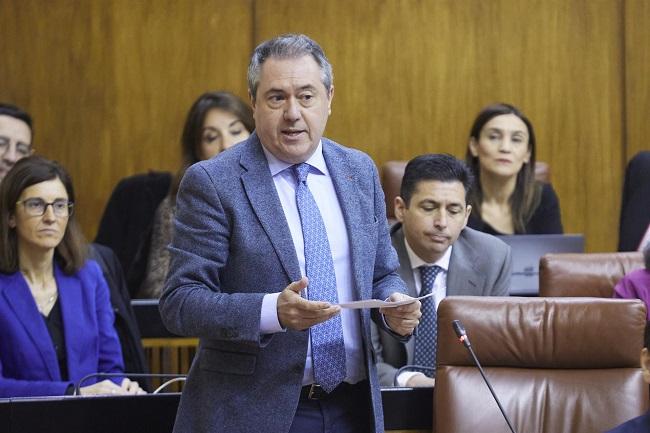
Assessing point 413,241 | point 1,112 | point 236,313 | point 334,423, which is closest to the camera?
point 236,313

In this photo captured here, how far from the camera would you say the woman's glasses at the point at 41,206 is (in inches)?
124

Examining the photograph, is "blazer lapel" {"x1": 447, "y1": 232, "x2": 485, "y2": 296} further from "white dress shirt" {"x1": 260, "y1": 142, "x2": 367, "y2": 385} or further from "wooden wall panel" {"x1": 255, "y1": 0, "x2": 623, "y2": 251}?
"wooden wall panel" {"x1": 255, "y1": 0, "x2": 623, "y2": 251}

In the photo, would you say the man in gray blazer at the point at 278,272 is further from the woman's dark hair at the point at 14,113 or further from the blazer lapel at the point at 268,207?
the woman's dark hair at the point at 14,113

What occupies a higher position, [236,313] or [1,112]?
[1,112]

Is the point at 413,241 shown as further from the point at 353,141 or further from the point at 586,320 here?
the point at 353,141

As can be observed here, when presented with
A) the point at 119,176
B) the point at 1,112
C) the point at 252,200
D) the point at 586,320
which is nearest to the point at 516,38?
the point at 119,176

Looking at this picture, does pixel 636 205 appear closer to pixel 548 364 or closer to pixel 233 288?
pixel 548 364

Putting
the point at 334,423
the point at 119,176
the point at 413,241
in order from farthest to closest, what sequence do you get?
1. the point at 119,176
2. the point at 413,241
3. the point at 334,423

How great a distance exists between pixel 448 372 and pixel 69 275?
48.2 inches

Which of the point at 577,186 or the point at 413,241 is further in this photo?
the point at 577,186

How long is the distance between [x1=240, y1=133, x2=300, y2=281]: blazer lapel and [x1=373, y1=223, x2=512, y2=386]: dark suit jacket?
117 cm

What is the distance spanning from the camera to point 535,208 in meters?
3.95

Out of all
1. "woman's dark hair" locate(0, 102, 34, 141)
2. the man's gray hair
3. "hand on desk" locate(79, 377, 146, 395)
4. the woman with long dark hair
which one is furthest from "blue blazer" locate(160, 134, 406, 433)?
"woman's dark hair" locate(0, 102, 34, 141)

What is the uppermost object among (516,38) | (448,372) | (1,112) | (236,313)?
(516,38)
